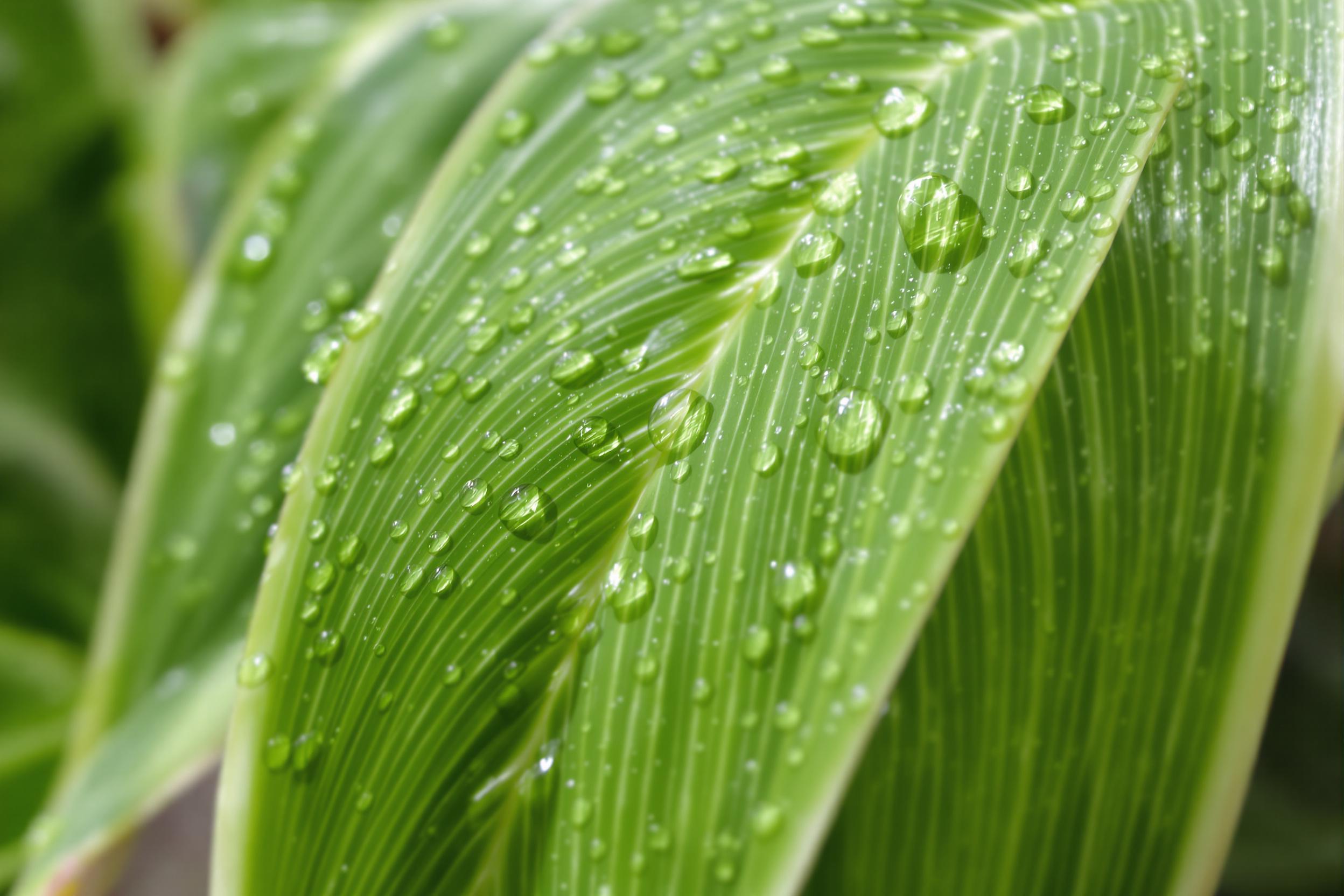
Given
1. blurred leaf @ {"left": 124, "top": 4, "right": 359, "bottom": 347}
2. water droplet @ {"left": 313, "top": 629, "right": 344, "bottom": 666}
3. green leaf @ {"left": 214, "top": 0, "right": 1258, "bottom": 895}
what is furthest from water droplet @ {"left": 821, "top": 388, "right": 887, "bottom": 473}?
blurred leaf @ {"left": 124, "top": 4, "right": 359, "bottom": 347}

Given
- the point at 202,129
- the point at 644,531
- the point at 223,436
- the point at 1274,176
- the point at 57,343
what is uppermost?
the point at 202,129

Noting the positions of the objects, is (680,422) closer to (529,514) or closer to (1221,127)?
(529,514)

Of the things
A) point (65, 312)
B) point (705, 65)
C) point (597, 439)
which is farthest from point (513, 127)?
point (65, 312)

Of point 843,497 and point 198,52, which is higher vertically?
point 198,52

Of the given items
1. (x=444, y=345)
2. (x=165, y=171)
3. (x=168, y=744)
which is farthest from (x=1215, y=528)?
(x=165, y=171)

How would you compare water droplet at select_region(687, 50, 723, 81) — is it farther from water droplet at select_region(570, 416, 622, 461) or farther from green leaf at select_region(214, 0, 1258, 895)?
water droplet at select_region(570, 416, 622, 461)

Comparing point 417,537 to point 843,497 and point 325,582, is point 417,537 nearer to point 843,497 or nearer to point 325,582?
point 325,582
